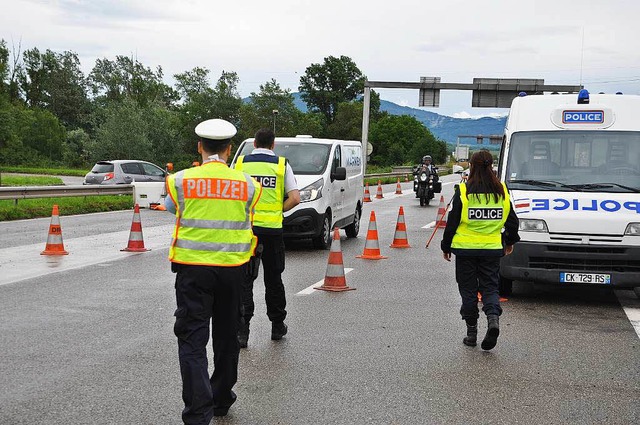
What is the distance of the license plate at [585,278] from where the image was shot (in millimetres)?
9438

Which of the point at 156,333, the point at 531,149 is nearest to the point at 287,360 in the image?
the point at 156,333

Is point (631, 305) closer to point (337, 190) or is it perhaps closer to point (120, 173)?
point (337, 190)

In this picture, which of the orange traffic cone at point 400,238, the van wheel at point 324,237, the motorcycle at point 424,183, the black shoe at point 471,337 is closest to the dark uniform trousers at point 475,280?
the black shoe at point 471,337

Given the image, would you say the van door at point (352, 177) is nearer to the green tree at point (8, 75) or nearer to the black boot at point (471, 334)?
the black boot at point (471, 334)

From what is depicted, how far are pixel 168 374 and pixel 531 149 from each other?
628 cm

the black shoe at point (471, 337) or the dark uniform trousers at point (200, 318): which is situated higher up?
the dark uniform trousers at point (200, 318)

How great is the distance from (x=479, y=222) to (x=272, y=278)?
1.89m

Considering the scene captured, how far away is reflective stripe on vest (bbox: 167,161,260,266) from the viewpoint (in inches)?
191

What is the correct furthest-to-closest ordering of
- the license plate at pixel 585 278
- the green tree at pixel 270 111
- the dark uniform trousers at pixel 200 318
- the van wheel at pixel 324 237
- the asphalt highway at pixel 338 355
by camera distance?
the green tree at pixel 270 111 < the van wheel at pixel 324 237 < the license plate at pixel 585 278 < the asphalt highway at pixel 338 355 < the dark uniform trousers at pixel 200 318

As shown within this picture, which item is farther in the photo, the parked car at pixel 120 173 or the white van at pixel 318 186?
the parked car at pixel 120 173

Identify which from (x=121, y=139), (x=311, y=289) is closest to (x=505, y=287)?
(x=311, y=289)

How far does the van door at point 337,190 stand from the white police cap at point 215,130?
10448 mm

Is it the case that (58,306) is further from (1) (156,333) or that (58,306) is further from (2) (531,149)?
(2) (531,149)

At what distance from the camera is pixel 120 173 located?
29922 millimetres
